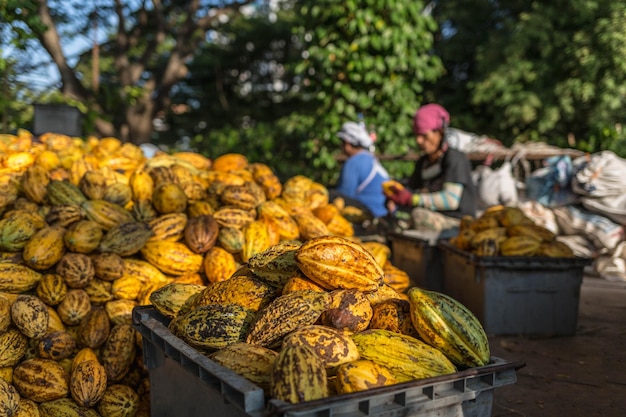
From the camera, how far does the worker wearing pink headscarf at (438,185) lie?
593 centimetres

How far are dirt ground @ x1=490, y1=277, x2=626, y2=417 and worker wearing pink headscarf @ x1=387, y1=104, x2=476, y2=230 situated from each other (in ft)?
5.43

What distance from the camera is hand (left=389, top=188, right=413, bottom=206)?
6.09 metres

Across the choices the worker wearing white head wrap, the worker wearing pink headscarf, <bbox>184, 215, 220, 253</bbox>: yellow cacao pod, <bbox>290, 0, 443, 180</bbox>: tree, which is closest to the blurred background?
<bbox>290, 0, 443, 180</bbox>: tree

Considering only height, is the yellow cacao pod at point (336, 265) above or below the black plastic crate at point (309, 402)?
above

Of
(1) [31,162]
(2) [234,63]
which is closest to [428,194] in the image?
(1) [31,162]

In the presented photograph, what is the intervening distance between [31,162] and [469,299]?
3905mm

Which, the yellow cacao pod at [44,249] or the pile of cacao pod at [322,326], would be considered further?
the yellow cacao pod at [44,249]

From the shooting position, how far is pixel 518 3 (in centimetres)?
1231

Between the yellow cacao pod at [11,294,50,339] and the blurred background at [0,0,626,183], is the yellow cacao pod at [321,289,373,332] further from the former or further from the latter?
the blurred background at [0,0,626,183]

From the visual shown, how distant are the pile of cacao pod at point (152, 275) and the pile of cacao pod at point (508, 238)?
1014 mm

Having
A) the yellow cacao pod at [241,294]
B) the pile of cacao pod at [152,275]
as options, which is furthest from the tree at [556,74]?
the yellow cacao pod at [241,294]

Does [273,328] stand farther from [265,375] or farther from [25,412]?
[25,412]

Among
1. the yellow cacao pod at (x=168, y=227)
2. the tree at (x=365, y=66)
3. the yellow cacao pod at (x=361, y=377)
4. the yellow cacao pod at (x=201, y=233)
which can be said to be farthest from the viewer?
the tree at (x=365, y=66)

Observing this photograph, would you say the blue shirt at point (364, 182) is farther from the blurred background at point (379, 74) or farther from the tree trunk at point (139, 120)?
the tree trunk at point (139, 120)
